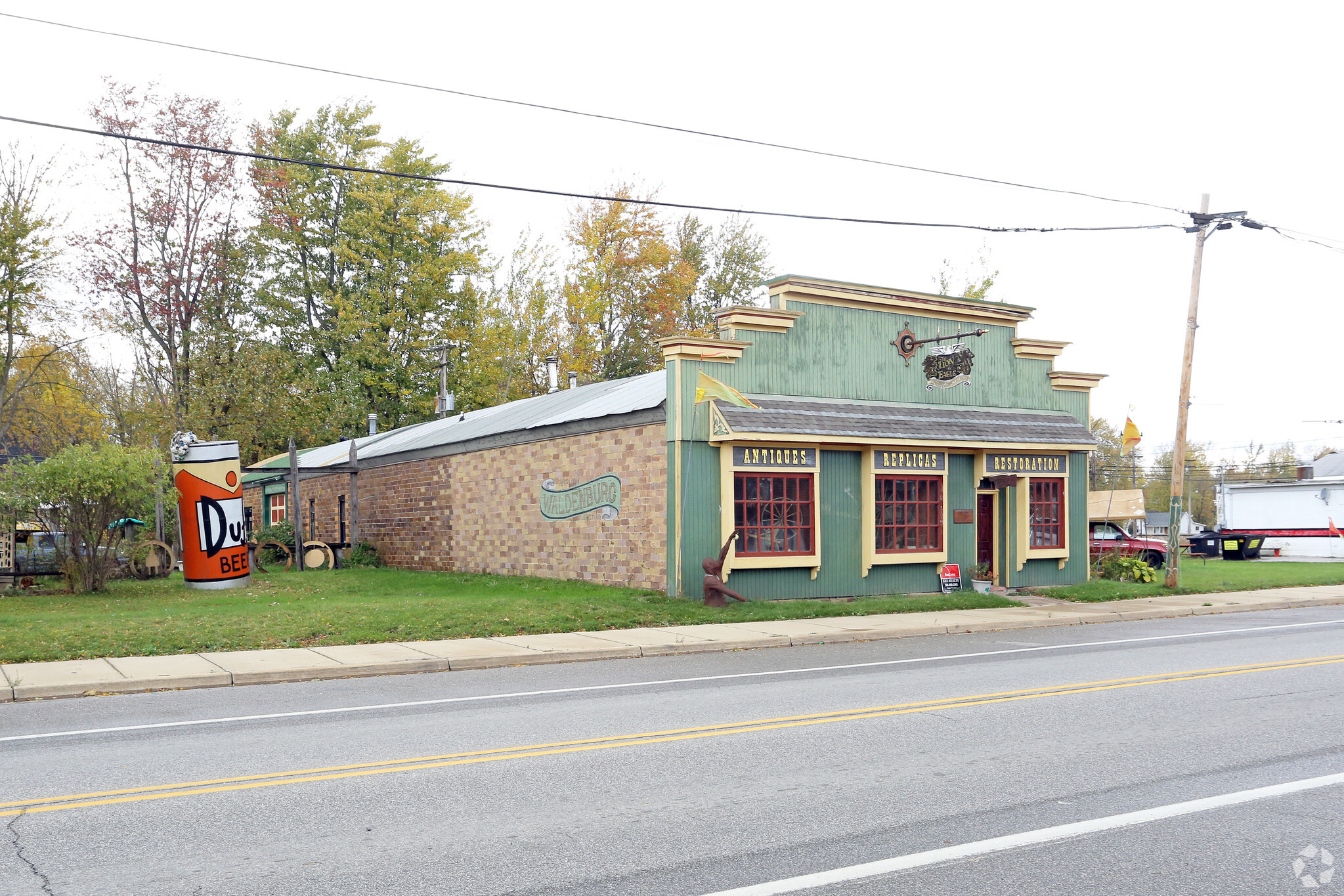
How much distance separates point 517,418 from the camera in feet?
81.9

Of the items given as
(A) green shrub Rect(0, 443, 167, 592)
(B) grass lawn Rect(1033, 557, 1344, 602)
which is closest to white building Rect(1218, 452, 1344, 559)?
(B) grass lawn Rect(1033, 557, 1344, 602)

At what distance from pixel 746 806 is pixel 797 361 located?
14.2 meters

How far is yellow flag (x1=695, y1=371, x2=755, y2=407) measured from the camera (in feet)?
58.7

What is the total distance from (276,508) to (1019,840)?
34.5 metres

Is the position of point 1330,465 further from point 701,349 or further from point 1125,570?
point 701,349

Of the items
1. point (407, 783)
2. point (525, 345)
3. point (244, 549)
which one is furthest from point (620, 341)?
point (407, 783)

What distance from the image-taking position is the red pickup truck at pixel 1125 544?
3111 cm

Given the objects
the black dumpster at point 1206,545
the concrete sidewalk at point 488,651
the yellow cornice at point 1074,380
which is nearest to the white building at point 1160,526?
the black dumpster at point 1206,545

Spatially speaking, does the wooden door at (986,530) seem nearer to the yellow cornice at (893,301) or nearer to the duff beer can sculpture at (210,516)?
the yellow cornice at (893,301)

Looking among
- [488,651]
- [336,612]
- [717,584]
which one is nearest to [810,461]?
[717,584]

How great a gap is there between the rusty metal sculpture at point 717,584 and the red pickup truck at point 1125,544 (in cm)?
1723

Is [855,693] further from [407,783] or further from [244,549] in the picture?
[244,549]

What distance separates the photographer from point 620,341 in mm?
47188

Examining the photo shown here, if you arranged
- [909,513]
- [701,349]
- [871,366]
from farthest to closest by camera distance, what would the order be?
1. [871,366]
2. [909,513]
3. [701,349]
